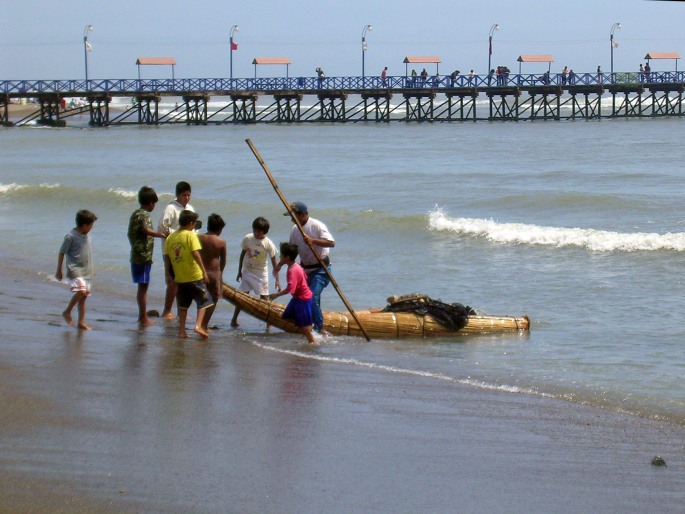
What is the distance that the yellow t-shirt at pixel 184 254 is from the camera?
27.5 ft

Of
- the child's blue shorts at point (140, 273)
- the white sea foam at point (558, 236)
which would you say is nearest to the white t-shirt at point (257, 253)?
the child's blue shorts at point (140, 273)

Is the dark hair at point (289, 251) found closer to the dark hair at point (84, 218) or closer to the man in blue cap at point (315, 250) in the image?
the man in blue cap at point (315, 250)

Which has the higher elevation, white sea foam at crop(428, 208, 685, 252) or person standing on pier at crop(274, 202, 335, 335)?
person standing on pier at crop(274, 202, 335, 335)

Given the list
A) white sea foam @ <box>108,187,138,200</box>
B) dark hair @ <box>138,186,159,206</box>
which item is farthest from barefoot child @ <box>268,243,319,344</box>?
white sea foam @ <box>108,187,138,200</box>

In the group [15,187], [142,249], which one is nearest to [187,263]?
[142,249]

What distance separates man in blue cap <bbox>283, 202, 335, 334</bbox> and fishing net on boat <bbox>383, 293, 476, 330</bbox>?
2.88 feet

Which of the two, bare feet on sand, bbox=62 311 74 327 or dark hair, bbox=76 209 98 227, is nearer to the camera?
dark hair, bbox=76 209 98 227

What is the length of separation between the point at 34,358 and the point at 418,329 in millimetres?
3698

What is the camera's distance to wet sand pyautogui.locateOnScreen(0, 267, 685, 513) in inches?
187

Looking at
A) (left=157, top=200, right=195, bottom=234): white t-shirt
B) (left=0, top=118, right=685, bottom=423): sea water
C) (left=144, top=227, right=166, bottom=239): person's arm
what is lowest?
(left=0, top=118, right=685, bottom=423): sea water

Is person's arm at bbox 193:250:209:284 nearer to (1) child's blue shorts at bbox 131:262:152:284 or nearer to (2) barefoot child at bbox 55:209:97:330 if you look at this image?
(2) barefoot child at bbox 55:209:97:330

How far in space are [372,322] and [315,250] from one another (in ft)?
3.09

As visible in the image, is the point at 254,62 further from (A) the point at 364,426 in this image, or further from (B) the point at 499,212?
(A) the point at 364,426

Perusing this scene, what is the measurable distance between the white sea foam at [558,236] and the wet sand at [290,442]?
9092 mm
